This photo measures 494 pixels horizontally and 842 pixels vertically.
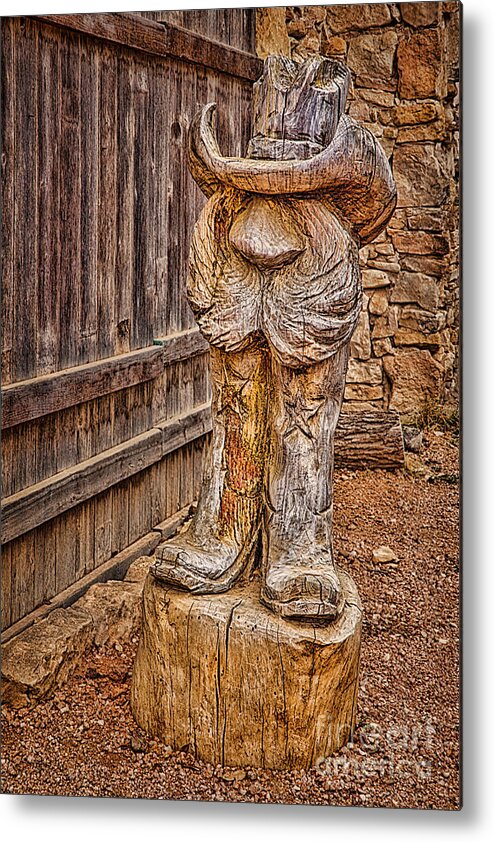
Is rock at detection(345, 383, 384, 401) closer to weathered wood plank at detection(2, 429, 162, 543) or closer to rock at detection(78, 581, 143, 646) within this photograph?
weathered wood plank at detection(2, 429, 162, 543)

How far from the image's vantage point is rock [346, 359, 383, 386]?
444 centimetres

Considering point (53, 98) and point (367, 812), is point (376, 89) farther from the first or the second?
point (367, 812)

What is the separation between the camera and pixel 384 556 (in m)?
3.93

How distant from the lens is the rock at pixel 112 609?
12.3ft

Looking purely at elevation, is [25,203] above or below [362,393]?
above

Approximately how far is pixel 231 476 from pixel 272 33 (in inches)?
54.9

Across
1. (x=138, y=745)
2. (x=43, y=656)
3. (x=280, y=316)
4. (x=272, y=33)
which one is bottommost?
(x=138, y=745)

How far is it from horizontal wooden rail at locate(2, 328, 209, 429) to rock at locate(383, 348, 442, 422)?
2.49 ft

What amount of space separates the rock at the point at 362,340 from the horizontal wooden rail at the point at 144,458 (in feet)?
0.80

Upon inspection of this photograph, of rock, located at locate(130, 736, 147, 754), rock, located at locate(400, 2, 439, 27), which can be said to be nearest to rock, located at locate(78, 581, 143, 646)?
rock, located at locate(130, 736, 147, 754)

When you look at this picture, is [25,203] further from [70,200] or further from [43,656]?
[43,656]

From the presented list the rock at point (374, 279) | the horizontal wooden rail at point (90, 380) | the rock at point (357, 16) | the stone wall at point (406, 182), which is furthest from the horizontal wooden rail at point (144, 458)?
the rock at point (357, 16)

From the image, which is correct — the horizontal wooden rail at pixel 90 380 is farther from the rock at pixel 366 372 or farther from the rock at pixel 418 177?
the rock at pixel 418 177

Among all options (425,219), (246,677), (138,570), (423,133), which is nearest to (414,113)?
(423,133)
